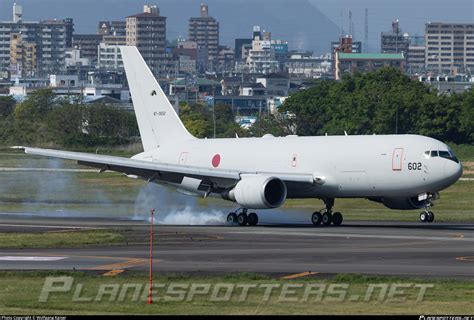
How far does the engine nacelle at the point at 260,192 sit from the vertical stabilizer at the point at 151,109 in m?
9.50

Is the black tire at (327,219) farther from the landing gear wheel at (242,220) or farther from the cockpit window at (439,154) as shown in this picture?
the cockpit window at (439,154)

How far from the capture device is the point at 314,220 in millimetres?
61156

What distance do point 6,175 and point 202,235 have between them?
3715cm

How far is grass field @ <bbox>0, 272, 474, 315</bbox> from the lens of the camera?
2973 cm

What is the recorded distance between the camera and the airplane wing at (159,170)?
6084cm

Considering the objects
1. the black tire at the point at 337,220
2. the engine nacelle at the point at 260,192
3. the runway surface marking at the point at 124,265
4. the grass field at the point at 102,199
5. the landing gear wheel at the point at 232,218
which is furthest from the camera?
the grass field at the point at 102,199

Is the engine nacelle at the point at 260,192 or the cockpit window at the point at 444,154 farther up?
the cockpit window at the point at 444,154

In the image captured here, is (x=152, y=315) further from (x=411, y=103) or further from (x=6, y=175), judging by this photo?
(x=411, y=103)

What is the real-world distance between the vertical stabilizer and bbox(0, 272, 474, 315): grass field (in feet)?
108

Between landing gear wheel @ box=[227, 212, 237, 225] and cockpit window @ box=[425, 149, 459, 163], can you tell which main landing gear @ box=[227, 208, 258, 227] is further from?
cockpit window @ box=[425, 149, 459, 163]

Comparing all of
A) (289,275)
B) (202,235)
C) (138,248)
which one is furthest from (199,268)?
(202,235)

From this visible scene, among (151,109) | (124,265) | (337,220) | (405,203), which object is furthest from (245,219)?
(124,265)

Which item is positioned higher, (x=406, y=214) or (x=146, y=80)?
(x=146, y=80)

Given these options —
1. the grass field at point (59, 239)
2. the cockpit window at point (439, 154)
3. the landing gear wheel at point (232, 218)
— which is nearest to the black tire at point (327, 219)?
the landing gear wheel at point (232, 218)
